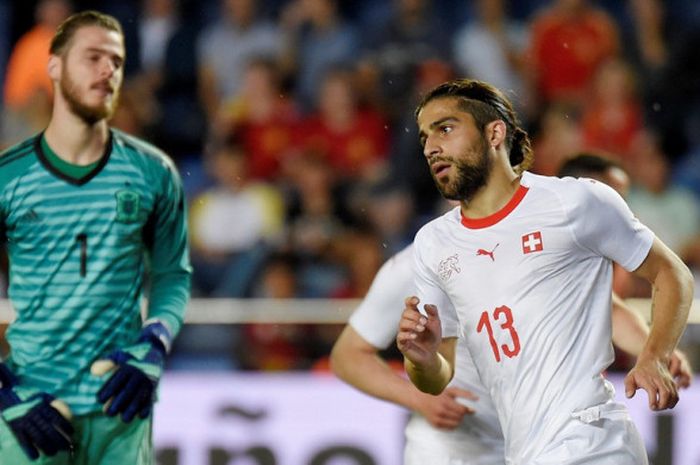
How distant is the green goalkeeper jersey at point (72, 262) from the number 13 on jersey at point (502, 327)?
1.25 m

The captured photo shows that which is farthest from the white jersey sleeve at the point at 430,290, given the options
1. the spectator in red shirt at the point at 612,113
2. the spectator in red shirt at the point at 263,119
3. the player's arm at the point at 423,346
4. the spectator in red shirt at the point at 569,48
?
the spectator in red shirt at the point at 569,48

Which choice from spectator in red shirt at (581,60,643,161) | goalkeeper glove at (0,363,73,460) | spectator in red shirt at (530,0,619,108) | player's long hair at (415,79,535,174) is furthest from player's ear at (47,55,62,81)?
spectator in red shirt at (530,0,619,108)

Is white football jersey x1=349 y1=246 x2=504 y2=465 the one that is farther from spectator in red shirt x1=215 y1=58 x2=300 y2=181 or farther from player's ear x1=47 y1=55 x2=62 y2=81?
spectator in red shirt x1=215 y1=58 x2=300 y2=181

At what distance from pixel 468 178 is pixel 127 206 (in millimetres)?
1276

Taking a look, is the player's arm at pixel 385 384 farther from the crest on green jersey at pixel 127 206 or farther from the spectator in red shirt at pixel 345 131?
the spectator in red shirt at pixel 345 131

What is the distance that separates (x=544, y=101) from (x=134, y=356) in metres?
6.11

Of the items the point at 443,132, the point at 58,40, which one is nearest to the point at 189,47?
the point at 58,40

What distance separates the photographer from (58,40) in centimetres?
534

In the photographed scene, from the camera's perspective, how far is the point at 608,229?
4.48 meters

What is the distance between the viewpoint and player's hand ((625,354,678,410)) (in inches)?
164

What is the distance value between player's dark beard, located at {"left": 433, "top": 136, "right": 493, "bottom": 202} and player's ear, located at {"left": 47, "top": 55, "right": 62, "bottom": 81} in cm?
151

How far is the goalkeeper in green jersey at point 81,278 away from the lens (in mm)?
5035

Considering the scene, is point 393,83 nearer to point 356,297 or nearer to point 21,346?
point 356,297

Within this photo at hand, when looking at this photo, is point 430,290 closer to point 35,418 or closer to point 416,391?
point 416,391
